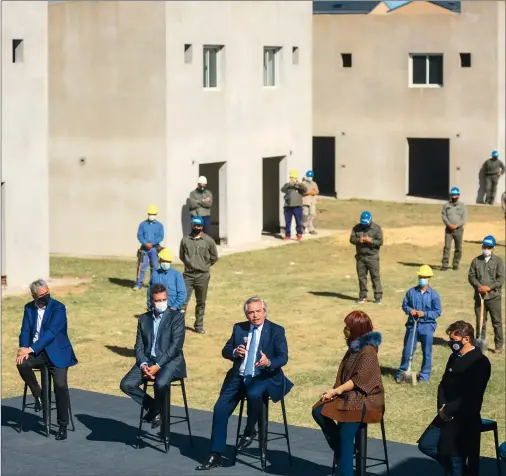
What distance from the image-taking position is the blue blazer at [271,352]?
13242 millimetres

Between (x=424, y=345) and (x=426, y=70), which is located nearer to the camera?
(x=424, y=345)

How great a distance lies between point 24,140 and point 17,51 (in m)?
1.69

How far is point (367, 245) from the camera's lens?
80.3ft

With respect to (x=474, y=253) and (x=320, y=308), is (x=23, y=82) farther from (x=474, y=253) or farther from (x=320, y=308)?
(x=474, y=253)

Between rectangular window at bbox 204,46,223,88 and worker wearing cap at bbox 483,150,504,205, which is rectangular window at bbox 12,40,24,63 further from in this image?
worker wearing cap at bbox 483,150,504,205

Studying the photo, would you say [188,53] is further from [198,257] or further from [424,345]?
[424,345]

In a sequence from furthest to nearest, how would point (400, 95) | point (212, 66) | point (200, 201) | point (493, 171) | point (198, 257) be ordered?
1. point (400, 95)
2. point (493, 171)
3. point (212, 66)
4. point (200, 201)
5. point (198, 257)

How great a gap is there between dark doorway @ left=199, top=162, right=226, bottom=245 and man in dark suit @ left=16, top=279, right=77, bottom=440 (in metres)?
18.2

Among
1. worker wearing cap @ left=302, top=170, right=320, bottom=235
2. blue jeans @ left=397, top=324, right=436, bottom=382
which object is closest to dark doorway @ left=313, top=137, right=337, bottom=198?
worker wearing cap @ left=302, top=170, right=320, bottom=235

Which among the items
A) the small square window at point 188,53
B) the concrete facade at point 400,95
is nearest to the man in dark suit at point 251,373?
the small square window at point 188,53

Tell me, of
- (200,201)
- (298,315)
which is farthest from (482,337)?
(200,201)

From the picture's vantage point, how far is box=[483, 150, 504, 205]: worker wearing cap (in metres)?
42.6

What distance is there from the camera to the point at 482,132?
1715 inches

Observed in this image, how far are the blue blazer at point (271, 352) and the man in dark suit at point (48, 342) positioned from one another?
7.01 feet
